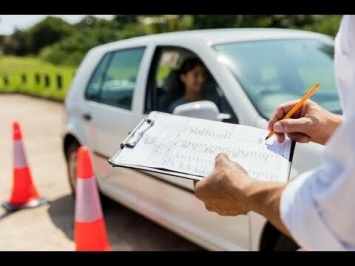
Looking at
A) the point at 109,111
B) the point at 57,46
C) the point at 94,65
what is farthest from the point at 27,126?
the point at 57,46

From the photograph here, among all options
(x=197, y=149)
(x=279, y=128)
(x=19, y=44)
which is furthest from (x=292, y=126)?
(x=19, y=44)

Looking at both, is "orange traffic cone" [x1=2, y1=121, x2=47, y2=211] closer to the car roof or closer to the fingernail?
the car roof

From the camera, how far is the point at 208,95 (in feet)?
11.8

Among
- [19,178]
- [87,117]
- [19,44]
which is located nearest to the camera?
[87,117]

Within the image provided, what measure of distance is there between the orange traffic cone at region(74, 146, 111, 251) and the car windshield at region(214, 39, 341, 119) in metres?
1.19

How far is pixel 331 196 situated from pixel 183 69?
2.89 metres

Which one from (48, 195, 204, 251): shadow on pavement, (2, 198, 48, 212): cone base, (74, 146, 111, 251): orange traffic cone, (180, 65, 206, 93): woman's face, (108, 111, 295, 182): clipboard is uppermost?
(108, 111, 295, 182): clipboard

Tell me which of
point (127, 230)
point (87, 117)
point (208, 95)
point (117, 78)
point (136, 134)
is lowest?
point (127, 230)

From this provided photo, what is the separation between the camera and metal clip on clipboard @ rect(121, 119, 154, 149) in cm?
155

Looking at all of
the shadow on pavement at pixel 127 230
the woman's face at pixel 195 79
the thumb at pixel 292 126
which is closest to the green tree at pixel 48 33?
the shadow on pavement at pixel 127 230

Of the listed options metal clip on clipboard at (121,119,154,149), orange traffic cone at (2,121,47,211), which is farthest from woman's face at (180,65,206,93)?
metal clip on clipboard at (121,119,154,149)

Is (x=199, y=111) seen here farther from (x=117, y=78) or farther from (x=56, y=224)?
(x=56, y=224)

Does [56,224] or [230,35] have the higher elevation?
[230,35]

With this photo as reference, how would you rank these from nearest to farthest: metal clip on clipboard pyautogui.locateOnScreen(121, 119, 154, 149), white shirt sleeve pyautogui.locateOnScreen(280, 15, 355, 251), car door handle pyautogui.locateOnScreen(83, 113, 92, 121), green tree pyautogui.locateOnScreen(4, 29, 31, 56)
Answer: white shirt sleeve pyautogui.locateOnScreen(280, 15, 355, 251), metal clip on clipboard pyautogui.locateOnScreen(121, 119, 154, 149), car door handle pyautogui.locateOnScreen(83, 113, 92, 121), green tree pyautogui.locateOnScreen(4, 29, 31, 56)
